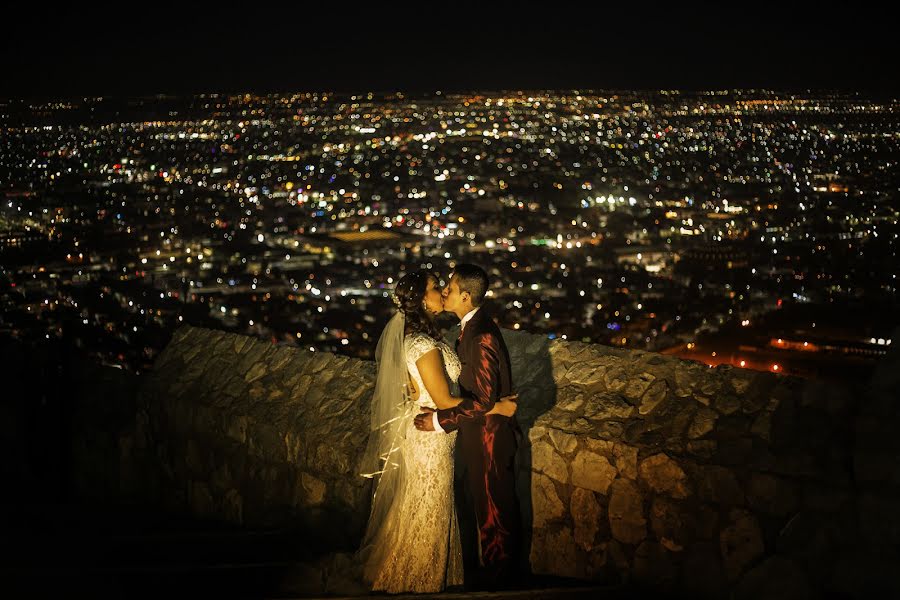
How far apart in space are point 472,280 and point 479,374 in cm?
50

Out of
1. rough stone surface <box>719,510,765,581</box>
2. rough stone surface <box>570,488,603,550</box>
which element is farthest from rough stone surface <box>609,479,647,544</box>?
rough stone surface <box>719,510,765,581</box>

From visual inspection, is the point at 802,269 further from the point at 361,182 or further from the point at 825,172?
the point at 361,182

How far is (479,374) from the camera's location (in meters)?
4.54

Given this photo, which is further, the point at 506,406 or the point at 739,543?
the point at 506,406

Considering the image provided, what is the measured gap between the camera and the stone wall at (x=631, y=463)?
12.9ft

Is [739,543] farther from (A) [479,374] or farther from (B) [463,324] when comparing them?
(B) [463,324]

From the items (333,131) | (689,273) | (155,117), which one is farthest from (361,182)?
(689,273)

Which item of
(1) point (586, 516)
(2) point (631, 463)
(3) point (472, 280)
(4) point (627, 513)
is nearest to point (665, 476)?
(2) point (631, 463)

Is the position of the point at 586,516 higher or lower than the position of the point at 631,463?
lower

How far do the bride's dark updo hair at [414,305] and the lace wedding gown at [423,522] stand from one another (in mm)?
286

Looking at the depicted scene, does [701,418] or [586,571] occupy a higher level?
[701,418]

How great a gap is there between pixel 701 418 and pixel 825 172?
81.1ft

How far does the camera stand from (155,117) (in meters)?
38.1

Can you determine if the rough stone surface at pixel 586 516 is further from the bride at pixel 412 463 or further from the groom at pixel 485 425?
the bride at pixel 412 463
